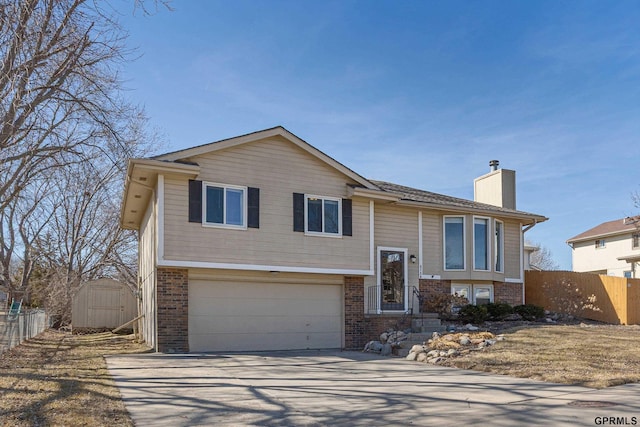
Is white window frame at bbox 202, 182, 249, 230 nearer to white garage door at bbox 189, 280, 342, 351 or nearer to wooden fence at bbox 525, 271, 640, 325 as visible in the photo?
white garage door at bbox 189, 280, 342, 351

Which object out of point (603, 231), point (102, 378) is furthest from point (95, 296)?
point (603, 231)

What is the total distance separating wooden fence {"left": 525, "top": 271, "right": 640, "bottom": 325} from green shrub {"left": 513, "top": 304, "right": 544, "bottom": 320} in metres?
2.32

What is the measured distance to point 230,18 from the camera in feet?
36.0

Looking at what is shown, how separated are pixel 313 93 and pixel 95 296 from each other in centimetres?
1383

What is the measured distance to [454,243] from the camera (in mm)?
19172

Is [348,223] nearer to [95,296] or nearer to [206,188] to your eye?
[206,188]

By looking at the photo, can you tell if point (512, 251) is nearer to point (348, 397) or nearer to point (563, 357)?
point (563, 357)

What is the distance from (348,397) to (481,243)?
12.4 meters

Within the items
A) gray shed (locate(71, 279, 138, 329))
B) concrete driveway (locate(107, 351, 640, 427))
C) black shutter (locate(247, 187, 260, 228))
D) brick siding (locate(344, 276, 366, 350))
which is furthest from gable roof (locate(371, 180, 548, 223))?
gray shed (locate(71, 279, 138, 329))

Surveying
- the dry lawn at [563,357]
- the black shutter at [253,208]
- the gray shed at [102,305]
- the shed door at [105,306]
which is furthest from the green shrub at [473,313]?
the shed door at [105,306]

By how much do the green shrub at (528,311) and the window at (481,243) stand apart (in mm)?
1723

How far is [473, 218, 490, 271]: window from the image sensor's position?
1919cm

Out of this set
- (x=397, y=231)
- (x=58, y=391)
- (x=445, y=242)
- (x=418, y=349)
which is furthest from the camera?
(x=445, y=242)

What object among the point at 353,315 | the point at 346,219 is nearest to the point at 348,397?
the point at 353,315
